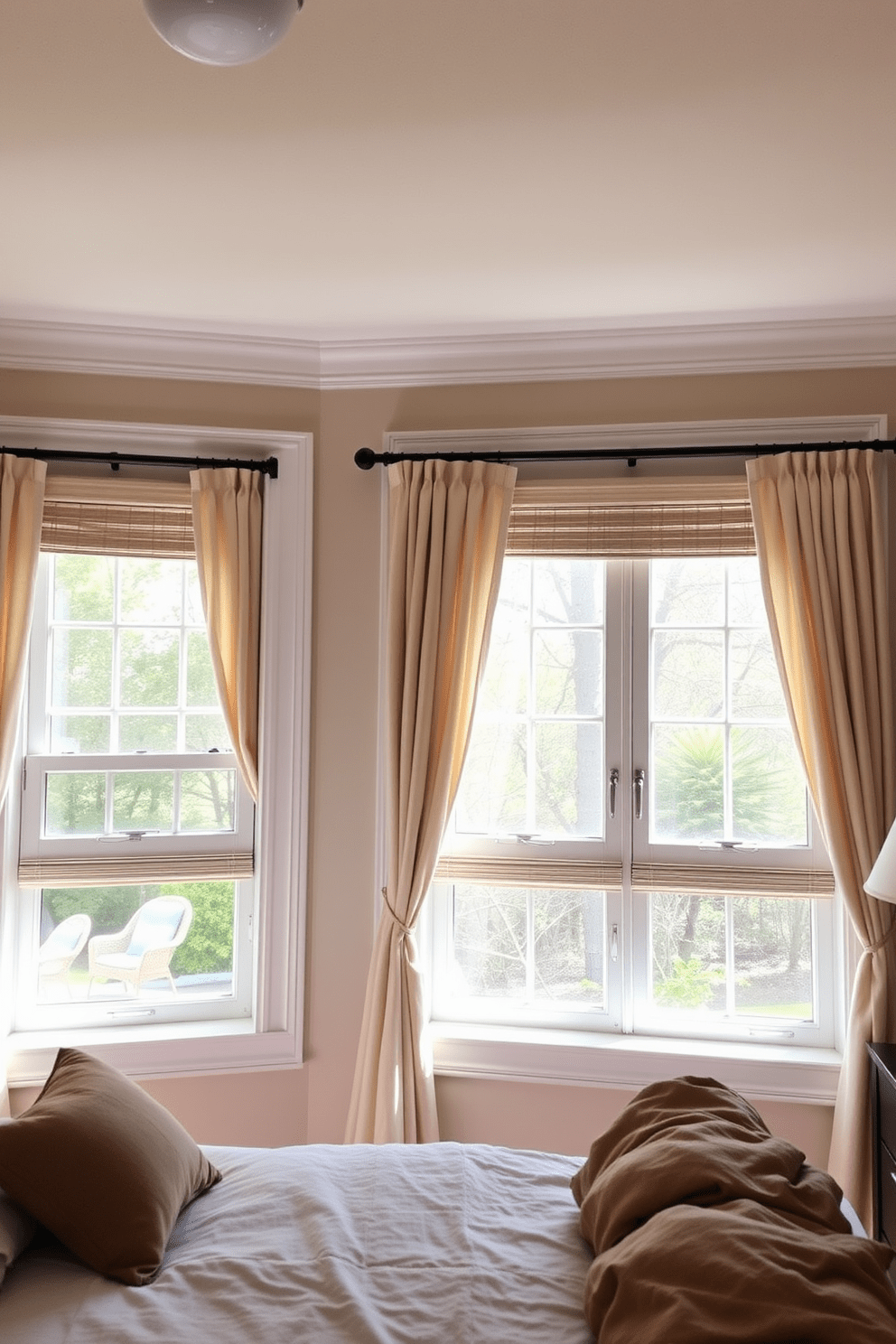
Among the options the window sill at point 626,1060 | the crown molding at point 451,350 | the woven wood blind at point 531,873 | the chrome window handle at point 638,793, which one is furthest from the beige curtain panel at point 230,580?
the chrome window handle at point 638,793

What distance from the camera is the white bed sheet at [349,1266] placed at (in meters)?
1.68

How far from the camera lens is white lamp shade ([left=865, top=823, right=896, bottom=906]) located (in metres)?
2.57

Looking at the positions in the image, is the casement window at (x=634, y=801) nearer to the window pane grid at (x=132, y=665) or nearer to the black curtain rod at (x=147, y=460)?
the black curtain rod at (x=147, y=460)

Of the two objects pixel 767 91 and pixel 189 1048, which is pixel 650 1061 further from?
pixel 767 91

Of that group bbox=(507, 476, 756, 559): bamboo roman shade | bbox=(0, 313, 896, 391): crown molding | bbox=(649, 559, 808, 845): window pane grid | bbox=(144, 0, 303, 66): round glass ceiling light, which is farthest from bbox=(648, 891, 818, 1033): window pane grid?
bbox=(144, 0, 303, 66): round glass ceiling light

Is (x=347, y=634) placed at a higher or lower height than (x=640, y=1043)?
higher

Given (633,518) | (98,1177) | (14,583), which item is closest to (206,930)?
(14,583)

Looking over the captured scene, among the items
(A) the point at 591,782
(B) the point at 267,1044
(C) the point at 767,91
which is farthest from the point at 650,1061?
(C) the point at 767,91

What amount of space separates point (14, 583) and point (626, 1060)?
2.51 m

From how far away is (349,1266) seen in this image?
1.86m

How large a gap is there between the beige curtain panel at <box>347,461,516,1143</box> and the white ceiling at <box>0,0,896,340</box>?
58 cm

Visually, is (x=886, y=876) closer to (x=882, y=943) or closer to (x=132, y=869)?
(x=882, y=943)

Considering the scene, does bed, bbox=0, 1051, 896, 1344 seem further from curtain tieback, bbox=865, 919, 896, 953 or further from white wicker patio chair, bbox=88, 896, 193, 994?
white wicker patio chair, bbox=88, 896, 193, 994

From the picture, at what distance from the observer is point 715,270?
Result: 2947 mm
